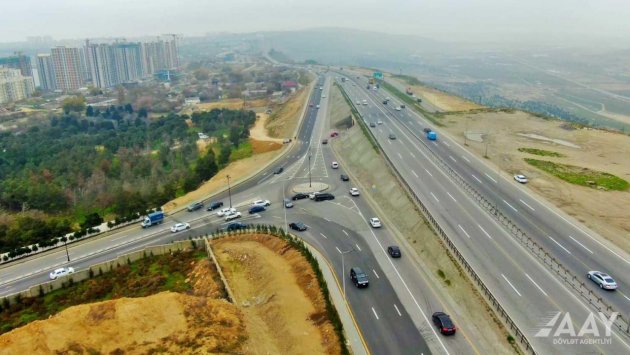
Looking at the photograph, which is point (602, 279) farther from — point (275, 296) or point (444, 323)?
point (275, 296)

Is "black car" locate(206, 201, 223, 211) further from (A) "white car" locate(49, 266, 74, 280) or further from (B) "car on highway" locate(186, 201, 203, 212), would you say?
(A) "white car" locate(49, 266, 74, 280)

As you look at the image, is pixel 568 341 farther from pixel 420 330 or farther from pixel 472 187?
pixel 472 187

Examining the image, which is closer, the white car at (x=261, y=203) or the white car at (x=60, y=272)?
the white car at (x=60, y=272)

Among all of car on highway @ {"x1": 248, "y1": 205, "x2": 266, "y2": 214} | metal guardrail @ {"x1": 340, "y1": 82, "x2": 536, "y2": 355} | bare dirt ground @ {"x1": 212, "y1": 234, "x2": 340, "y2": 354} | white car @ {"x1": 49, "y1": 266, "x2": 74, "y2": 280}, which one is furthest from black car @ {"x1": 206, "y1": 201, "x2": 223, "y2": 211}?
metal guardrail @ {"x1": 340, "y1": 82, "x2": 536, "y2": 355}

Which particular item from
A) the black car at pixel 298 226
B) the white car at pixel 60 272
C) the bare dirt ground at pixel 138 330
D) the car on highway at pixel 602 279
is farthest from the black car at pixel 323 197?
the car on highway at pixel 602 279

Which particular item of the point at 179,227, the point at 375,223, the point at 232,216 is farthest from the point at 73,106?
the point at 375,223

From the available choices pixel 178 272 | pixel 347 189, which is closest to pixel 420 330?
pixel 178 272

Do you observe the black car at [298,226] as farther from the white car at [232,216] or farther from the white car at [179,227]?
the white car at [179,227]
